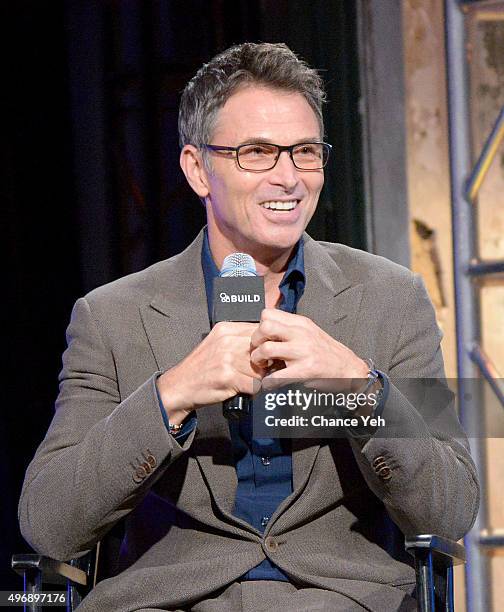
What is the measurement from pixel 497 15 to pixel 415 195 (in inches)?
23.3

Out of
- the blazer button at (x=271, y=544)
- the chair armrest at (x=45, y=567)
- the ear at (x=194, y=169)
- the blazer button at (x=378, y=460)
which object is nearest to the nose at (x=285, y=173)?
the ear at (x=194, y=169)

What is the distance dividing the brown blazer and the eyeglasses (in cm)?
22

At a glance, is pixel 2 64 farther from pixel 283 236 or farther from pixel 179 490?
pixel 179 490

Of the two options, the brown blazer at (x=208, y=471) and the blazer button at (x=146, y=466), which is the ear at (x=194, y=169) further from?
the blazer button at (x=146, y=466)

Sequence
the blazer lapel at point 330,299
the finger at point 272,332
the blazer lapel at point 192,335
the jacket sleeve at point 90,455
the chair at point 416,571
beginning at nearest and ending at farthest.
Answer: the finger at point 272,332 < the chair at point 416,571 < the jacket sleeve at point 90,455 < the blazer lapel at point 192,335 < the blazer lapel at point 330,299

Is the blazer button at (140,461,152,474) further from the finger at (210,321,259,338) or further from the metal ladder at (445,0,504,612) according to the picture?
the metal ladder at (445,0,504,612)

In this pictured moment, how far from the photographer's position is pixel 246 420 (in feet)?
6.79

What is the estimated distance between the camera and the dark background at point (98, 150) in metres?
3.09

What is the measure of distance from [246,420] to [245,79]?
2.40 ft

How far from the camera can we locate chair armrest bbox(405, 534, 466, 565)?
5.83 ft

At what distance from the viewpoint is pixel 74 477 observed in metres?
1.97

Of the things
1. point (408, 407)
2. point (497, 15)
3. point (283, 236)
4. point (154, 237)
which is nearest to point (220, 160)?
point (283, 236)

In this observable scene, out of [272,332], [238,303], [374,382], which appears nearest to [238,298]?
[238,303]

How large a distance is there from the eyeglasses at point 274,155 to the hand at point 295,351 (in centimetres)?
51
